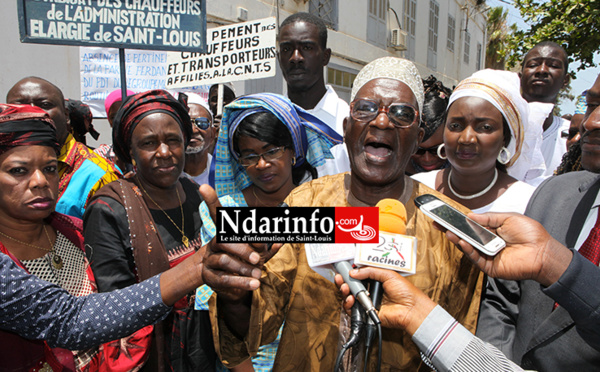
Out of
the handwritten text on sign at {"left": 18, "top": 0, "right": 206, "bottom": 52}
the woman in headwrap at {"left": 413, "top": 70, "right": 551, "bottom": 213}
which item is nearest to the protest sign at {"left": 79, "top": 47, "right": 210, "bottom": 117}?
the handwritten text on sign at {"left": 18, "top": 0, "right": 206, "bottom": 52}

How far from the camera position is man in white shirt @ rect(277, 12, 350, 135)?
384 centimetres

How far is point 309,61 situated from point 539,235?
9.53 ft

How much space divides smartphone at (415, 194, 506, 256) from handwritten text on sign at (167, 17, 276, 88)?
3.50m

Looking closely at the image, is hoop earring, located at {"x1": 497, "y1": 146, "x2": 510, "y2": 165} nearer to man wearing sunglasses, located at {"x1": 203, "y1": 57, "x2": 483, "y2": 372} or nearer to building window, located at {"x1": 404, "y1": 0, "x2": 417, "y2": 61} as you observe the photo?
man wearing sunglasses, located at {"x1": 203, "y1": 57, "x2": 483, "y2": 372}

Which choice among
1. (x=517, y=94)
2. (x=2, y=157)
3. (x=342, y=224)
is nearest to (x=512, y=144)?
(x=517, y=94)

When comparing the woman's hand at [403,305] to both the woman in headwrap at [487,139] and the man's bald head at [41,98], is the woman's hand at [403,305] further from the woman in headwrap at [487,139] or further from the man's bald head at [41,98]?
the man's bald head at [41,98]

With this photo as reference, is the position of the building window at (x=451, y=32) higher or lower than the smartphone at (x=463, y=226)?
higher

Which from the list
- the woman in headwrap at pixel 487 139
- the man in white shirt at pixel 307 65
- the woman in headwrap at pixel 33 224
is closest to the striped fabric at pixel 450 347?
the woman in headwrap at pixel 487 139

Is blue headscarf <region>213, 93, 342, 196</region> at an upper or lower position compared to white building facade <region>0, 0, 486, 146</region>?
lower

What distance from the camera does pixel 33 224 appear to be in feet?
6.63

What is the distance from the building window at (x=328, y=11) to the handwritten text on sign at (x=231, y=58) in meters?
7.80

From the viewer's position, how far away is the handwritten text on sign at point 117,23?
3053mm

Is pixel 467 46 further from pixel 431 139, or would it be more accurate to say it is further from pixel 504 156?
pixel 504 156

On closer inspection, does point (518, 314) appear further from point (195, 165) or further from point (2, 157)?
point (195, 165)
